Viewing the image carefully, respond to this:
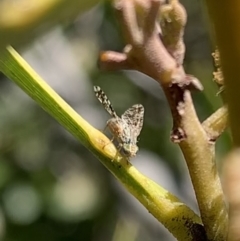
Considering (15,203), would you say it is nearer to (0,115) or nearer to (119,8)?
(0,115)

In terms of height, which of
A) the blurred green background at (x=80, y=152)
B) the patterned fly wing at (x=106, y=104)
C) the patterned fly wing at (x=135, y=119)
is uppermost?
the patterned fly wing at (x=106, y=104)

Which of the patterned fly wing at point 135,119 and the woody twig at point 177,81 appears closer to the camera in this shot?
the woody twig at point 177,81

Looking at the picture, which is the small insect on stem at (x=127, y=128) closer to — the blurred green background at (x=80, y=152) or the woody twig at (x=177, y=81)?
the woody twig at (x=177, y=81)

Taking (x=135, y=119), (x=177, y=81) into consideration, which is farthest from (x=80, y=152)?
(x=177, y=81)

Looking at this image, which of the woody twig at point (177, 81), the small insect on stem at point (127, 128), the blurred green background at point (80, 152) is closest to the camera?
the woody twig at point (177, 81)

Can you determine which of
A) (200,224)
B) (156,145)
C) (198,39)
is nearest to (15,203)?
(156,145)

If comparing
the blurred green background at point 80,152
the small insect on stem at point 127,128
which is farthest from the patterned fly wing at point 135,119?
the blurred green background at point 80,152

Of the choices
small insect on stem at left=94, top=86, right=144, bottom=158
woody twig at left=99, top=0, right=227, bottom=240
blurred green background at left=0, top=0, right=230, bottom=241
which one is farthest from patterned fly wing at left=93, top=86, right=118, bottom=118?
blurred green background at left=0, top=0, right=230, bottom=241
